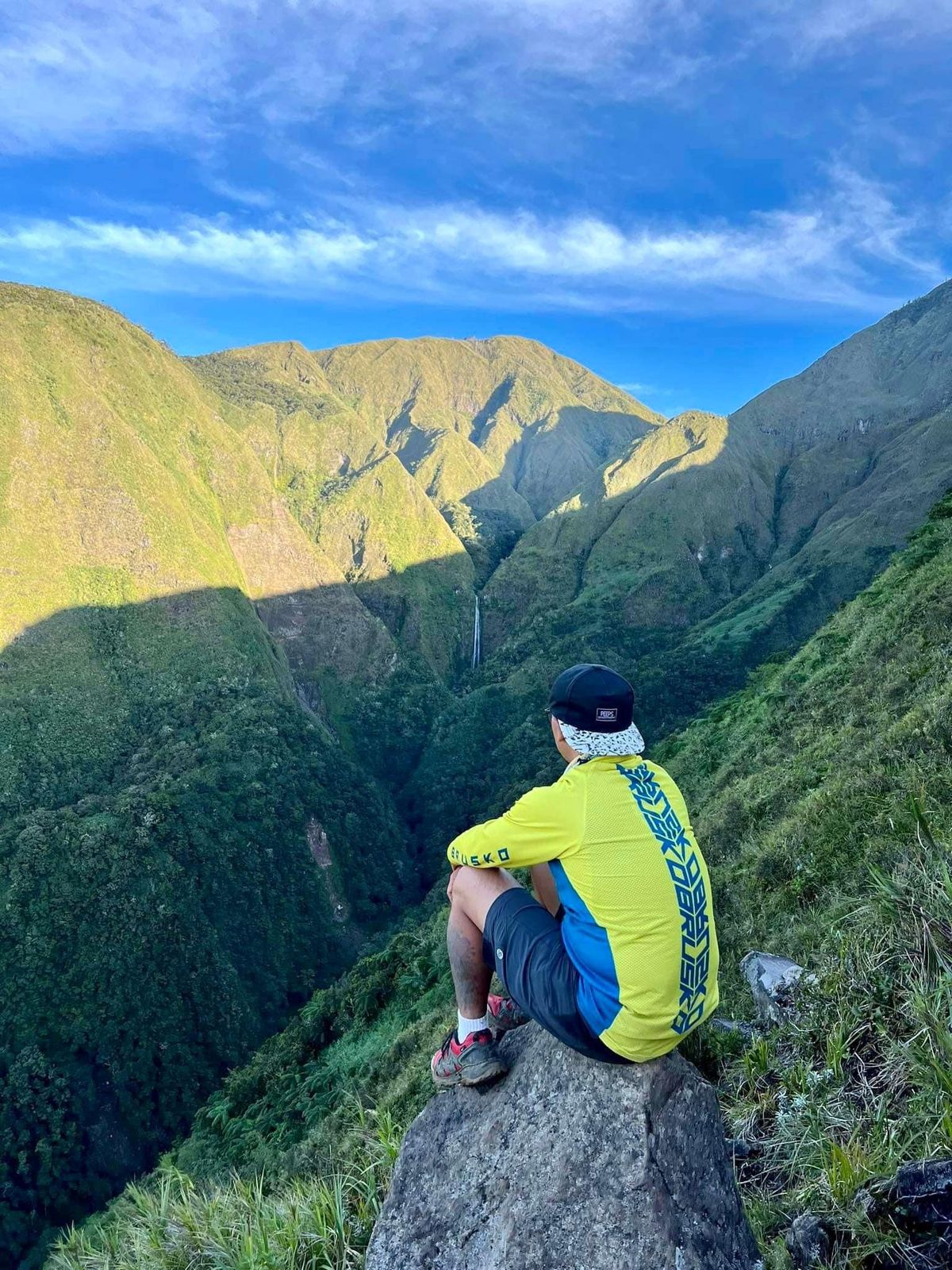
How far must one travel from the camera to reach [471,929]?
4359 millimetres

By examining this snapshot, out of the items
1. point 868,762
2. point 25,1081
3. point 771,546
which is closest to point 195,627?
point 25,1081

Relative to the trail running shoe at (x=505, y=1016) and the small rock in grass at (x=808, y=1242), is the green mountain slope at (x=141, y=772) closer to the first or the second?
the trail running shoe at (x=505, y=1016)

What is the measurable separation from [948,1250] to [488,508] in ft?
574

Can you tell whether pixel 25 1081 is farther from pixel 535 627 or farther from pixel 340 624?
pixel 535 627

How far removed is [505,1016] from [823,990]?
2.18 m

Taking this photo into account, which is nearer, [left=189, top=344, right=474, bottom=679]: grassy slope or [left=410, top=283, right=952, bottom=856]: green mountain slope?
[left=410, top=283, right=952, bottom=856]: green mountain slope

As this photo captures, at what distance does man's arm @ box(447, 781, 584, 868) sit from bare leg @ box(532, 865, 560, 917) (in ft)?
1.20

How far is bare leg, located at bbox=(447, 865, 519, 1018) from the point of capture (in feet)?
13.9

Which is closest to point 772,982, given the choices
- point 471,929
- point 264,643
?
point 471,929

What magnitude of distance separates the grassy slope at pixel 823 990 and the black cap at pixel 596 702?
191 cm

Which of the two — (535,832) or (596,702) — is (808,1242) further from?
(596,702)

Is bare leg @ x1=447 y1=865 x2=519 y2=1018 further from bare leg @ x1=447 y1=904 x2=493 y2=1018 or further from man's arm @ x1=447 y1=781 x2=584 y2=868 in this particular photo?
man's arm @ x1=447 y1=781 x2=584 y2=868

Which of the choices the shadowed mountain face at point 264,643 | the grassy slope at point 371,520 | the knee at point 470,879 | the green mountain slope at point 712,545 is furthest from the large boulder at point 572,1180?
the grassy slope at point 371,520

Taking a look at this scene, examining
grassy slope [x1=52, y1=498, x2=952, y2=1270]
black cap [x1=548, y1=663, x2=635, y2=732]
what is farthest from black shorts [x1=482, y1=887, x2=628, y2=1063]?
black cap [x1=548, y1=663, x2=635, y2=732]
